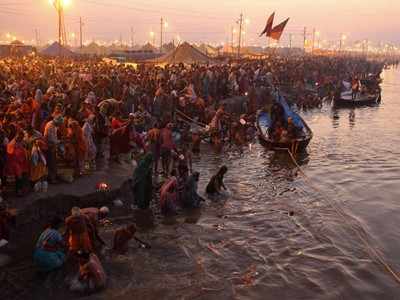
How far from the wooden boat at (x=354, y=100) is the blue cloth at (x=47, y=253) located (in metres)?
30.8

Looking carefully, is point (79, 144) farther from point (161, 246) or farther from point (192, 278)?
point (192, 278)

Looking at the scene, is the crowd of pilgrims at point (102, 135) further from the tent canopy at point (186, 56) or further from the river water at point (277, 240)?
the tent canopy at point (186, 56)

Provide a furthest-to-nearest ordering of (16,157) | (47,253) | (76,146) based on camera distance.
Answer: (76,146), (16,157), (47,253)

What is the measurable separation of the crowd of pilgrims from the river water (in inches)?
29.5

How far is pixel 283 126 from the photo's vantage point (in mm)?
20594

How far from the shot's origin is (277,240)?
11109 millimetres

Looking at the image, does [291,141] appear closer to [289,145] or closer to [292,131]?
[289,145]

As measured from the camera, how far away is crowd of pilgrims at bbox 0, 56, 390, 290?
30.7 ft

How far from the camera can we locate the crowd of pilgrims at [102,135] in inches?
369

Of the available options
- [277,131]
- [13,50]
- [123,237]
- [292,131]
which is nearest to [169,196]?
[123,237]

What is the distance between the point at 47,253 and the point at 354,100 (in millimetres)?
31580

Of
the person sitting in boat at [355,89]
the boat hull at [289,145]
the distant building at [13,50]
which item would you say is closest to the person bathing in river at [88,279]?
the boat hull at [289,145]

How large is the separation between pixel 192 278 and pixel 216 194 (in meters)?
5.01

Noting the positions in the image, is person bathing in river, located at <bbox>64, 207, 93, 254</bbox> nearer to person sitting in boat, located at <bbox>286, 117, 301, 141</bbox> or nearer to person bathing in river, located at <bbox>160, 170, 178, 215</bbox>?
person bathing in river, located at <bbox>160, 170, 178, 215</bbox>
